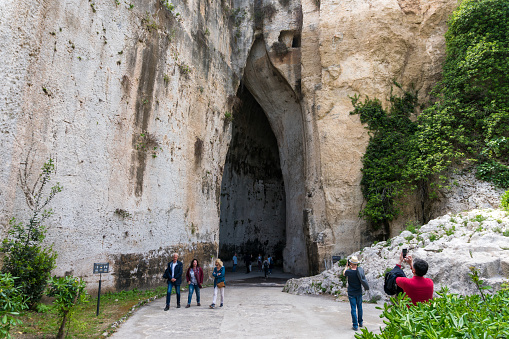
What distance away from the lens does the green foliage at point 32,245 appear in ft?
21.3

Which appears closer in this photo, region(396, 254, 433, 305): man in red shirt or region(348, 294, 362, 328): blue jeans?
region(396, 254, 433, 305): man in red shirt

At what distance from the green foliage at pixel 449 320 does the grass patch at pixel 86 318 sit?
174 inches

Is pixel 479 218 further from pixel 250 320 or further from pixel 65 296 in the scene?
pixel 65 296

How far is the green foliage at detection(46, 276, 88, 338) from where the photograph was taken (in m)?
4.81

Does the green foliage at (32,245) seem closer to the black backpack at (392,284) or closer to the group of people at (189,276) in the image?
the group of people at (189,276)

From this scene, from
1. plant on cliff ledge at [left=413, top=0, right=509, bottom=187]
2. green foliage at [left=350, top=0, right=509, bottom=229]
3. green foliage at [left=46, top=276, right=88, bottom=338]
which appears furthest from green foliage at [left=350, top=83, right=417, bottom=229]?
green foliage at [left=46, top=276, right=88, bottom=338]

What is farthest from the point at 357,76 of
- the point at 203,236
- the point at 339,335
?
the point at 339,335

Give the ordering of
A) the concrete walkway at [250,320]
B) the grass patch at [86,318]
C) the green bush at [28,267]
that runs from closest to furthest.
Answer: the grass patch at [86,318] → the concrete walkway at [250,320] → the green bush at [28,267]

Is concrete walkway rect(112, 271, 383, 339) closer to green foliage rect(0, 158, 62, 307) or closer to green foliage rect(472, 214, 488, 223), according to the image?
green foliage rect(0, 158, 62, 307)

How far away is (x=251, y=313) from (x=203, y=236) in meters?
7.12

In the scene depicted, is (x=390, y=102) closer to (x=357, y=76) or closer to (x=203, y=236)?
(x=357, y=76)

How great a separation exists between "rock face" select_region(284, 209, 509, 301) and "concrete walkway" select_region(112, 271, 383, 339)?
4.20 ft

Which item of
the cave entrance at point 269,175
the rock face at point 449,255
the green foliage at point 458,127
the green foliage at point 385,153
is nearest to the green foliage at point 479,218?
the rock face at point 449,255

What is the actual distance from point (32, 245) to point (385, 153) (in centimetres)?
1354
